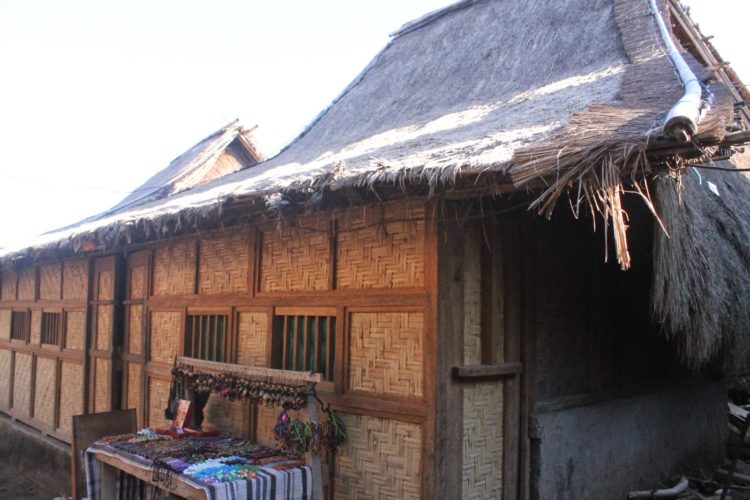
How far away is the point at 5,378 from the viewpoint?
10.3 meters

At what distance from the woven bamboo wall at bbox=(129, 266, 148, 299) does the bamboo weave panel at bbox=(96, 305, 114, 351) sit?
0.42 metres

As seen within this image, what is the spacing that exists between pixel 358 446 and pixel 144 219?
2723 mm

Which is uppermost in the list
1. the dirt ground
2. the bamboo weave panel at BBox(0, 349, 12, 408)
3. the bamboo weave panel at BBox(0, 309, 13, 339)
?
the bamboo weave panel at BBox(0, 309, 13, 339)

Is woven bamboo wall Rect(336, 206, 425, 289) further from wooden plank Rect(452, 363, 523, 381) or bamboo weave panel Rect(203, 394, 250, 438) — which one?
bamboo weave panel Rect(203, 394, 250, 438)

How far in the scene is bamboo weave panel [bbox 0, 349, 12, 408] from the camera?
33.1ft

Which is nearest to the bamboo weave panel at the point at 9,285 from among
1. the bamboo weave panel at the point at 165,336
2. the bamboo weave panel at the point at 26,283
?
the bamboo weave panel at the point at 26,283

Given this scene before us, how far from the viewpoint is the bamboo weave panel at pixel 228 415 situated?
532 cm

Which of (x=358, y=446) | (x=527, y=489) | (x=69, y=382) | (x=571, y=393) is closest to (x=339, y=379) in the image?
(x=358, y=446)

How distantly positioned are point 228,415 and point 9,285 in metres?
6.83

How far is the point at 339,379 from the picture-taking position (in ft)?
14.5

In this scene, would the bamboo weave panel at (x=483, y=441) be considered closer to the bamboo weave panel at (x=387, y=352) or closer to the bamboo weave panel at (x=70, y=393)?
the bamboo weave panel at (x=387, y=352)

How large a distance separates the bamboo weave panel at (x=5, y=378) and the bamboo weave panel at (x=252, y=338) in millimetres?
6627

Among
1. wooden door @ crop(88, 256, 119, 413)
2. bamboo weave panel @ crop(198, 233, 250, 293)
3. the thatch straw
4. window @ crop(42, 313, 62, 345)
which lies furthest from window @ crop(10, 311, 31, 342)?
the thatch straw

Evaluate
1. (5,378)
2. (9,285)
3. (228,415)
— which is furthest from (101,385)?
(9,285)
